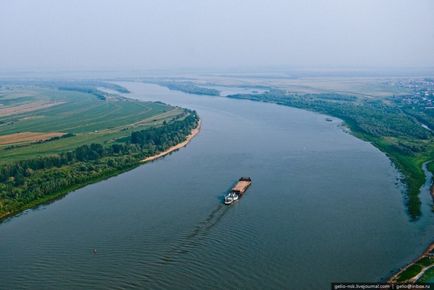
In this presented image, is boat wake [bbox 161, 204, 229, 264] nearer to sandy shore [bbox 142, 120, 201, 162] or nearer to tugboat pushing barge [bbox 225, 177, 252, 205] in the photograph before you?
tugboat pushing barge [bbox 225, 177, 252, 205]

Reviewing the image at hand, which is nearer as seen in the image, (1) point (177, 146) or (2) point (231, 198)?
(2) point (231, 198)

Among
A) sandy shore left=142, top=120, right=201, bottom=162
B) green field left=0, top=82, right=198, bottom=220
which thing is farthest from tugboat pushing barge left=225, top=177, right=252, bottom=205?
sandy shore left=142, top=120, right=201, bottom=162

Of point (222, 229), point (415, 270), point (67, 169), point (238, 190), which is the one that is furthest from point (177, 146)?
point (415, 270)

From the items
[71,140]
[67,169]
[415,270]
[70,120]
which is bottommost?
[70,120]

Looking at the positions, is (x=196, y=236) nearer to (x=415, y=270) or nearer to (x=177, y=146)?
(x=415, y=270)

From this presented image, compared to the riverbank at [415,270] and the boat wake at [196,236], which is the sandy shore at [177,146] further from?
the riverbank at [415,270]
